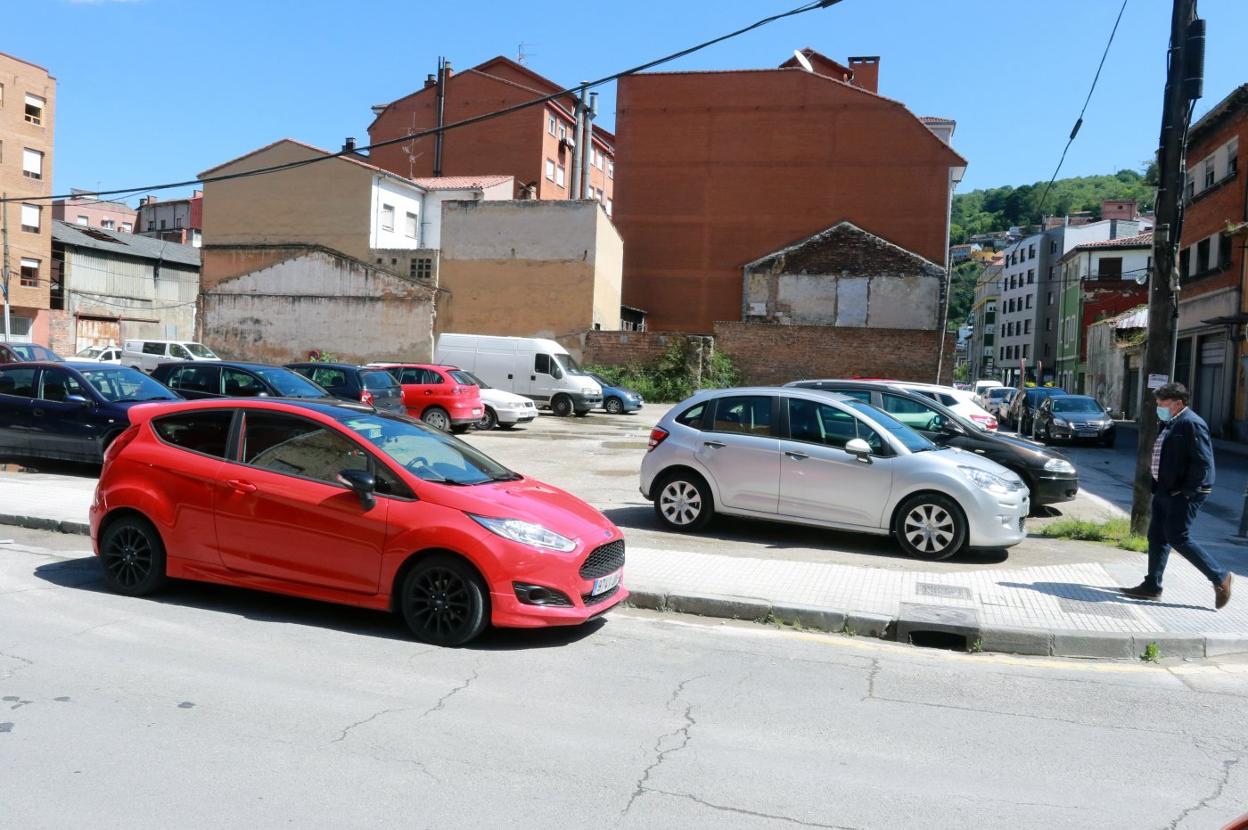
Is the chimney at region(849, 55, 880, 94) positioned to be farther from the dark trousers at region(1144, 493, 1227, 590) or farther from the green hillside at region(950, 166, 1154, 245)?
the dark trousers at region(1144, 493, 1227, 590)

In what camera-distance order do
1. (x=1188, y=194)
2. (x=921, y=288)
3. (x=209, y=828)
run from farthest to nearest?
(x=921, y=288) < (x=1188, y=194) < (x=209, y=828)

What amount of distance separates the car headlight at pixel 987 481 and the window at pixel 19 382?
1241 cm

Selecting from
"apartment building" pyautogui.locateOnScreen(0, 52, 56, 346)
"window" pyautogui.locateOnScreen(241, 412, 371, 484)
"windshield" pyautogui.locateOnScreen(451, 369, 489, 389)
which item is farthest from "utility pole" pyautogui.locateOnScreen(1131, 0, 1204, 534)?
"apartment building" pyautogui.locateOnScreen(0, 52, 56, 346)

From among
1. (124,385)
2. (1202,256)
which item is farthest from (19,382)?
(1202,256)

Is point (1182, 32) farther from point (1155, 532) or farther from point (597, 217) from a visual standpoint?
point (597, 217)

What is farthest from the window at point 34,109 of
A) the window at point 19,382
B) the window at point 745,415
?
the window at point 745,415

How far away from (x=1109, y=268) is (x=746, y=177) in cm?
3365

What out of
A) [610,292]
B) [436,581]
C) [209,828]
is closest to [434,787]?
[209,828]

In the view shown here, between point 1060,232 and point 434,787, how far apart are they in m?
87.5

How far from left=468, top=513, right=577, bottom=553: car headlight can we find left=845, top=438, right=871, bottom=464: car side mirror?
4.27 meters

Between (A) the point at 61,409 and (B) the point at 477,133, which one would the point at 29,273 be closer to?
(B) the point at 477,133

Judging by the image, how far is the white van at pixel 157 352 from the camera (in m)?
33.7

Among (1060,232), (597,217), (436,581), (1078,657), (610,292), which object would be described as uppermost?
(1060,232)

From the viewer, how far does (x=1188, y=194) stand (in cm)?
3597
